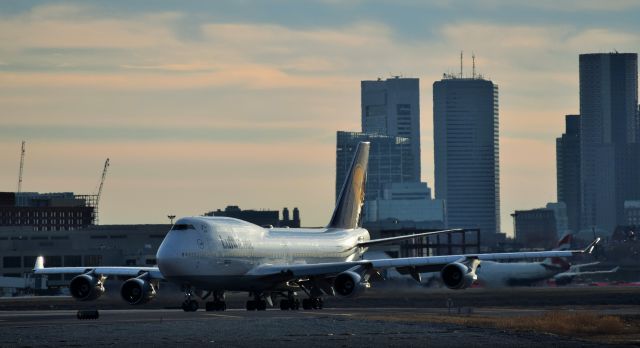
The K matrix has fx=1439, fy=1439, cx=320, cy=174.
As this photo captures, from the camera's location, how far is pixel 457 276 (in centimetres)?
9769

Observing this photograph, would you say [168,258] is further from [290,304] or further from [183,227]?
[290,304]

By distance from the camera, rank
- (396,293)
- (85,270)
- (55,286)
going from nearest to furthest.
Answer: (85,270), (396,293), (55,286)

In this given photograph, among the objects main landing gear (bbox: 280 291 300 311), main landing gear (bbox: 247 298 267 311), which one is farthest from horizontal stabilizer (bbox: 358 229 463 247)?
main landing gear (bbox: 247 298 267 311)

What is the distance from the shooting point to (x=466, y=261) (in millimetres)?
100000

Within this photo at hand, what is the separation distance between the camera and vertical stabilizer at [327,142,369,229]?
119 metres

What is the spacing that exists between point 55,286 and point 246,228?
3580 inches

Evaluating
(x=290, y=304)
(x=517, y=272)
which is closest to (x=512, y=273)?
(x=517, y=272)

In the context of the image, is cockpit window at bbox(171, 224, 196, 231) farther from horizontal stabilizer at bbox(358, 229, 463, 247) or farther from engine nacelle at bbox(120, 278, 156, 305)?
horizontal stabilizer at bbox(358, 229, 463, 247)

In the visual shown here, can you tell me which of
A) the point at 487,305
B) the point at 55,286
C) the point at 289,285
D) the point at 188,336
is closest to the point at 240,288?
the point at 289,285

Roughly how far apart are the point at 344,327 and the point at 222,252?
27.5 m

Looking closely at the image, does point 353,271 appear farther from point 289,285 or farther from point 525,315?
point 525,315

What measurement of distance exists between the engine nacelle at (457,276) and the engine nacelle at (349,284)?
554 cm

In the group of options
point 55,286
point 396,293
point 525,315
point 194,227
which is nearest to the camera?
point 525,315

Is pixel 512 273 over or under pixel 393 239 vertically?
under
